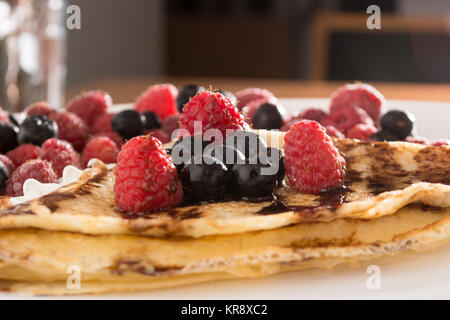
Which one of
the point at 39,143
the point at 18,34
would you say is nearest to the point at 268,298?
the point at 39,143

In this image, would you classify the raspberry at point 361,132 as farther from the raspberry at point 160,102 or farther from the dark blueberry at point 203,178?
the dark blueberry at point 203,178

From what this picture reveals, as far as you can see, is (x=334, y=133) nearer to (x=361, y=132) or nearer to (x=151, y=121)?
(x=361, y=132)

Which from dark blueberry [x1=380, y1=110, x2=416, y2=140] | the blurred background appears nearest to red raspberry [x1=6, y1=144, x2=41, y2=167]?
dark blueberry [x1=380, y1=110, x2=416, y2=140]

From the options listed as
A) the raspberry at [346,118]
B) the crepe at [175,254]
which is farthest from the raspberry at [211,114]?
the raspberry at [346,118]

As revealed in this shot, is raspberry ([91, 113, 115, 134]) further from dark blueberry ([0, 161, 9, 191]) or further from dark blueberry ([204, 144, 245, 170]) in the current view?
dark blueberry ([204, 144, 245, 170])

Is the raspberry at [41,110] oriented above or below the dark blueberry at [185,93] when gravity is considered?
below

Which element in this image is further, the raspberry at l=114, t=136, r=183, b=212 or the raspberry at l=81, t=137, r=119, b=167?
the raspberry at l=81, t=137, r=119, b=167
